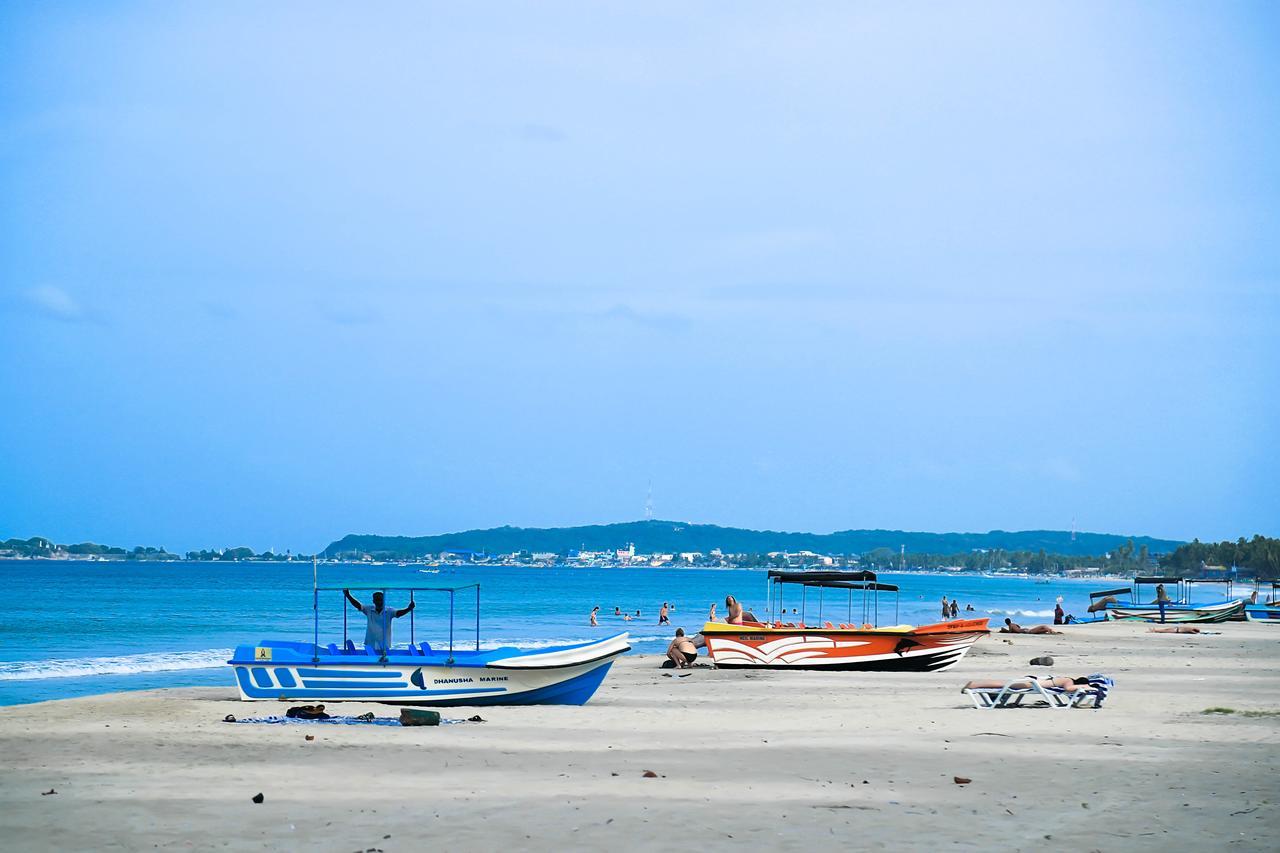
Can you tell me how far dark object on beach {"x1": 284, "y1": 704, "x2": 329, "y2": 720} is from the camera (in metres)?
17.2

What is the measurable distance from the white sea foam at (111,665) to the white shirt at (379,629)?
52.3 ft

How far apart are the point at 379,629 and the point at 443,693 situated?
1357 millimetres

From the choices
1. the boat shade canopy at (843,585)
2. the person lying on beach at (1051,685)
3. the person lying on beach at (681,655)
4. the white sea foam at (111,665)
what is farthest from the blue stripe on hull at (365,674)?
the white sea foam at (111,665)

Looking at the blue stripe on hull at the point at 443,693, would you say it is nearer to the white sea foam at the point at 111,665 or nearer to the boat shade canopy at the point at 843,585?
the boat shade canopy at the point at 843,585

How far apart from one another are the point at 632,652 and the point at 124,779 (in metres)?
28.0

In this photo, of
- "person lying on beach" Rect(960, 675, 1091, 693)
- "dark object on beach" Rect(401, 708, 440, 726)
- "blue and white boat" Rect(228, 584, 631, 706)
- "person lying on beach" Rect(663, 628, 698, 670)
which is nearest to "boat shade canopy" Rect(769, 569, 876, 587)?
"person lying on beach" Rect(663, 628, 698, 670)

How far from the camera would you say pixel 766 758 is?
13.5 metres

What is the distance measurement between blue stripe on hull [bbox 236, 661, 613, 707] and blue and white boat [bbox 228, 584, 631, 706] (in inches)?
0.6

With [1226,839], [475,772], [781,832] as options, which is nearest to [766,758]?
[475,772]

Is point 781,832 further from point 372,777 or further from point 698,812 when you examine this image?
point 372,777

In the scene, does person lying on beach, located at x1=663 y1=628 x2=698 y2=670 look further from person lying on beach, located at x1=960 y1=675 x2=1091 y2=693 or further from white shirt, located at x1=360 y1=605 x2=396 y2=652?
white shirt, located at x1=360 y1=605 x2=396 y2=652

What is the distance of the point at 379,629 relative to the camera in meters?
19.1

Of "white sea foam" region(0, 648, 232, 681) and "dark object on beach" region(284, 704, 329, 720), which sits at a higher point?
"dark object on beach" region(284, 704, 329, 720)

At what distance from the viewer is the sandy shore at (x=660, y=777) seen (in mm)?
9586
